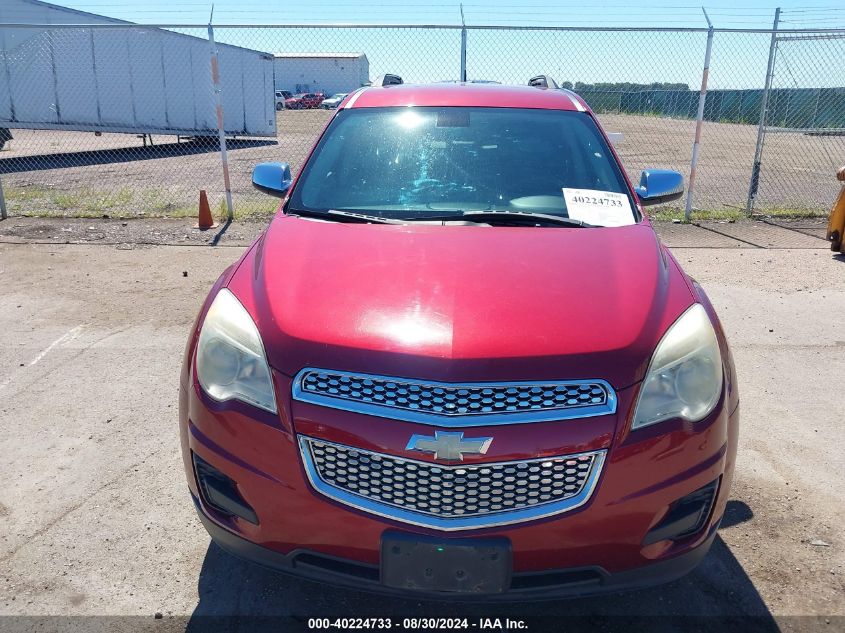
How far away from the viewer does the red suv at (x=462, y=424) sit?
199 cm

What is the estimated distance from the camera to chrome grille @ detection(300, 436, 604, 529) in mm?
1988

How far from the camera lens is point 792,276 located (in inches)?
273

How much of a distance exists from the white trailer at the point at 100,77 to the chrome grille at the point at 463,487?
697 inches

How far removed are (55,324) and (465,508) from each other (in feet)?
15.0

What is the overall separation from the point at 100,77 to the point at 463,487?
1947 cm

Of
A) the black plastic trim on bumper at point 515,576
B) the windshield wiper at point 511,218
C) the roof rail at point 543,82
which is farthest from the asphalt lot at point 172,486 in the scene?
the roof rail at point 543,82

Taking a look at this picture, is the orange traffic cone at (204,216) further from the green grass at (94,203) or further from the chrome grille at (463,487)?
the chrome grille at (463,487)

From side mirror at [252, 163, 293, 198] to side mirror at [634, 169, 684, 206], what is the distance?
6.39ft

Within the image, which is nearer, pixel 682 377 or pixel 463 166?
pixel 682 377

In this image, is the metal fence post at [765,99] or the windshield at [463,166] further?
the metal fence post at [765,99]

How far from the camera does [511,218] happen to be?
10.0 feet

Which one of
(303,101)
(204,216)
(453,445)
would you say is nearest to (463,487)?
(453,445)

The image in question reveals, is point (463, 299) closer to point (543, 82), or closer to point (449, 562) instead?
point (449, 562)

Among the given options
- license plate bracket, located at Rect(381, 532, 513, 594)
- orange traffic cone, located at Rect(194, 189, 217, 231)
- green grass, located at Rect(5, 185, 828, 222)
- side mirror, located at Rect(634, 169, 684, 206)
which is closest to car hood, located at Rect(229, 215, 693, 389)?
license plate bracket, located at Rect(381, 532, 513, 594)
